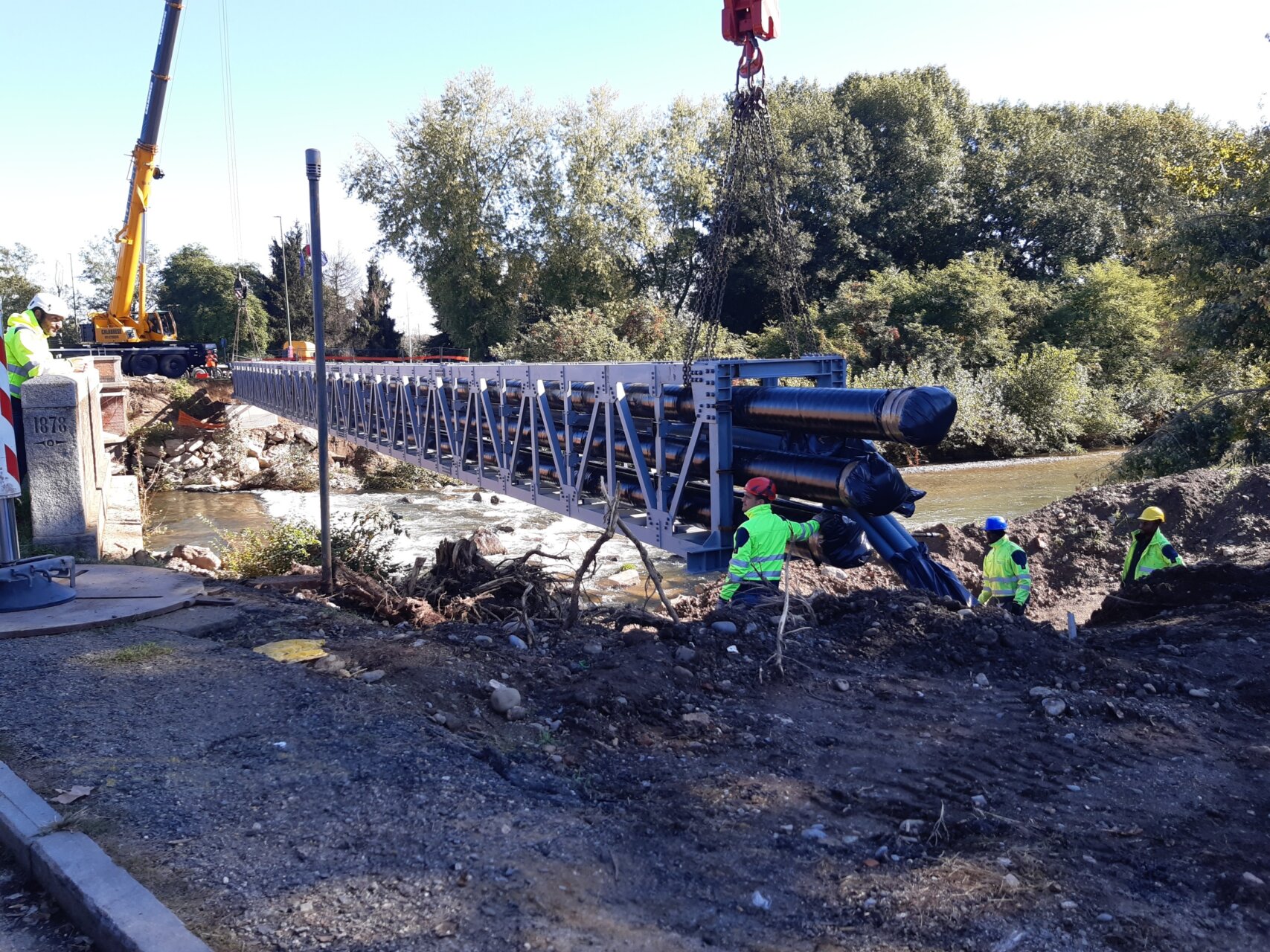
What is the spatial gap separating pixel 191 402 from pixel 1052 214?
108 feet

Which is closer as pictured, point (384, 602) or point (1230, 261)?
point (384, 602)

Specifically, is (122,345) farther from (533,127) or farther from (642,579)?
(642,579)

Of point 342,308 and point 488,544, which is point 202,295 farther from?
point 488,544

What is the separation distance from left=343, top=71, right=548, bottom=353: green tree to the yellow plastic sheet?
106 feet

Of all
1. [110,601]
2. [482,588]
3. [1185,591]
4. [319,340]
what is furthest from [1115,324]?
[110,601]

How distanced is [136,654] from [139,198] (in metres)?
25.2

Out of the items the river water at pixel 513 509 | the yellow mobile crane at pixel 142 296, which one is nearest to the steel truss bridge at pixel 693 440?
the river water at pixel 513 509

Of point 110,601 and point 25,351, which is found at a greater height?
point 25,351

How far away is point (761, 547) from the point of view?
22.2 feet

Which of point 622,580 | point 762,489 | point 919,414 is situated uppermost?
point 919,414

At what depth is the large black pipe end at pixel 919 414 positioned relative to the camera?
5.87 m

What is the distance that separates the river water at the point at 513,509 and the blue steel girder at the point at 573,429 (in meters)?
2.33

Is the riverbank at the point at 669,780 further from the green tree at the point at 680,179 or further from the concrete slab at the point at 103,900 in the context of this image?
the green tree at the point at 680,179

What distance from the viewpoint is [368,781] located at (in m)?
3.85
